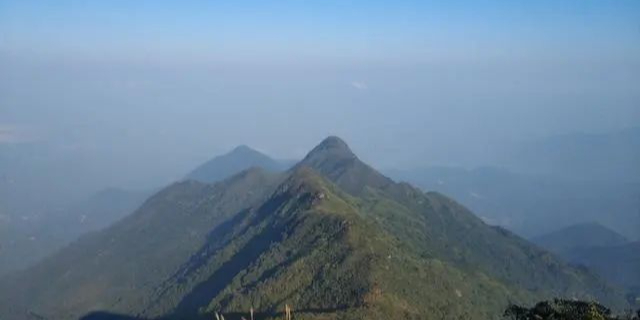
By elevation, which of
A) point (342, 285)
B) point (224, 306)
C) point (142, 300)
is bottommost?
point (142, 300)

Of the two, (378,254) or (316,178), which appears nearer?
(378,254)

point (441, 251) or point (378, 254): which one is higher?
point (378, 254)

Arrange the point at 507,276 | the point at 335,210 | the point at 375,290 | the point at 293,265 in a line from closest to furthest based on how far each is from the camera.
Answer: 1. the point at 375,290
2. the point at 293,265
3. the point at 335,210
4. the point at 507,276

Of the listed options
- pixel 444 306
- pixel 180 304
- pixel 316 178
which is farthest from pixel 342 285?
pixel 316 178

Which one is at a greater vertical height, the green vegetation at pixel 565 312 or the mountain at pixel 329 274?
the green vegetation at pixel 565 312

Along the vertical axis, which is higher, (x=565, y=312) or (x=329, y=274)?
(x=565, y=312)

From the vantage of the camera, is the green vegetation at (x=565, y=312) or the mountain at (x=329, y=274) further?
the mountain at (x=329, y=274)

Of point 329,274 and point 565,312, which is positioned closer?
point 565,312

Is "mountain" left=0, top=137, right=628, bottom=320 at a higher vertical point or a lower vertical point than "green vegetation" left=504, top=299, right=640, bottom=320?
lower

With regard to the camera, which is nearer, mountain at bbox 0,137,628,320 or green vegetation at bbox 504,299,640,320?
green vegetation at bbox 504,299,640,320

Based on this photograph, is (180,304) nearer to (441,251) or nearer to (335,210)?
(335,210)

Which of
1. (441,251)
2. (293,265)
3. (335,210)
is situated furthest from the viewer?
(441,251)
